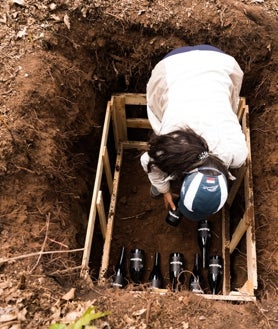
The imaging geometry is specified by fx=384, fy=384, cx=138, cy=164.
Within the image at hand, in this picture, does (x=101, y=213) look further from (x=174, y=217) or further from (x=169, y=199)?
(x=174, y=217)

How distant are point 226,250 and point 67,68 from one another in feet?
7.11

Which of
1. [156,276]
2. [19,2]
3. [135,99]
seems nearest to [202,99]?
[135,99]

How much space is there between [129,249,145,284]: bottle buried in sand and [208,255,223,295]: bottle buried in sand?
603mm

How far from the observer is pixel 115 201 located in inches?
148

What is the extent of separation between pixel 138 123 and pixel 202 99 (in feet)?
5.19

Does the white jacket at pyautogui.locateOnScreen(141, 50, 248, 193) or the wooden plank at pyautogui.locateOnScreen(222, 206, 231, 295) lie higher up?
the white jacket at pyautogui.locateOnScreen(141, 50, 248, 193)

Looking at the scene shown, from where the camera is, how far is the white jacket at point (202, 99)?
2.38 meters

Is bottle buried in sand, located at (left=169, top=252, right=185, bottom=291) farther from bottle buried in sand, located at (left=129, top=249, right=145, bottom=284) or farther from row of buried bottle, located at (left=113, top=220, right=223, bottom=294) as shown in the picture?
bottle buried in sand, located at (left=129, top=249, right=145, bottom=284)

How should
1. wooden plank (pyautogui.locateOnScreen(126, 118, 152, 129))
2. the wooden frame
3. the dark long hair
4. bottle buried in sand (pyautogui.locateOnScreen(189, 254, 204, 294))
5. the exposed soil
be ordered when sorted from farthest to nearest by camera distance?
wooden plank (pyautogui.locateOnScreen(126, 118, 152, 129)) < bottle buried in sand (pyautogui.locateOnScreen(189, 254, 204, 294)) < the wooden frame < the exposed soil < the dark long hair

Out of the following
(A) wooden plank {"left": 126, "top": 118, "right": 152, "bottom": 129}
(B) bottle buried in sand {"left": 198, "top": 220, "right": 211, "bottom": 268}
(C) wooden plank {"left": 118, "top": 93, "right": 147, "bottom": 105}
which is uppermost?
(C) wooden plank {"left": 118, "top": 93, "right": 147, "bottom": 105}

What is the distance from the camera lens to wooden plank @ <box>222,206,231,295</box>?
3.28 metres

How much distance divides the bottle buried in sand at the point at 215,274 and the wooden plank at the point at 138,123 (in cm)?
149

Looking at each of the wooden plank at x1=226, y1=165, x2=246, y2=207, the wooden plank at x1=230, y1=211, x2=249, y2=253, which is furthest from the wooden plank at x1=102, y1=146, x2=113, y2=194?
the wooden plank at x1=230, y1=211, x2=249, y2=253

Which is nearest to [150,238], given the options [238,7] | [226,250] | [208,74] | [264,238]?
[226,250]
